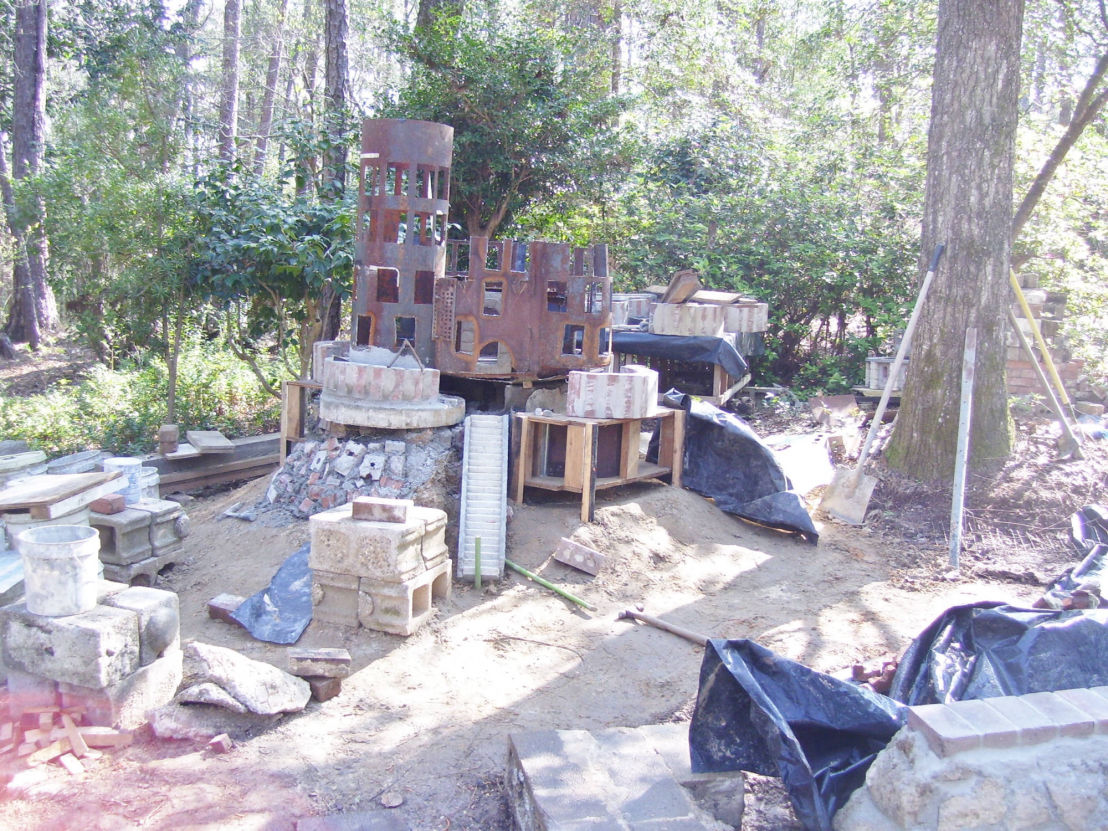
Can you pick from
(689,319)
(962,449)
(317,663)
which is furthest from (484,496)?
(689,319)

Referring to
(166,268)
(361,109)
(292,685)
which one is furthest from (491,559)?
(361,109)

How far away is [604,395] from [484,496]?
1189 mm

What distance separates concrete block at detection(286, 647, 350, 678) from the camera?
Result: 4.16m

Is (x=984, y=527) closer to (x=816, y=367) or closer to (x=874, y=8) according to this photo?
(x=816, y=367)

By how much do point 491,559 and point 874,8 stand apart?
11302 millimetres

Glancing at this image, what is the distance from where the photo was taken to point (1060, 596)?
4699mm

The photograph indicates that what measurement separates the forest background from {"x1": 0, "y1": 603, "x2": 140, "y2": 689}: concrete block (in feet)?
15.8

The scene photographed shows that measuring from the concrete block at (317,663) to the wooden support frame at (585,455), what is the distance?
2487 mm

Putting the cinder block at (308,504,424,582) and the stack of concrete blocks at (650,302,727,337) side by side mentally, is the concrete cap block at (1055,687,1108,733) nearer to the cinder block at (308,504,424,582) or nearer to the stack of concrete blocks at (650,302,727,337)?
the cinder block at (308,504,424,582)

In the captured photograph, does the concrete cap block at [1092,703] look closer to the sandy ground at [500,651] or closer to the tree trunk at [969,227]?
the sandy ground at [500,651]

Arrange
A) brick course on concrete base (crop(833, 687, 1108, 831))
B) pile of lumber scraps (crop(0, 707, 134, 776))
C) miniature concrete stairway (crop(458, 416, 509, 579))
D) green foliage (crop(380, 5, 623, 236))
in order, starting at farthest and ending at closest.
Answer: green foliage (crop(380, 5, 623, 236))
miniature concrete stairway (crop(458, 416, 509, 579))
pile of lumber scraps (crop(0, 707, 134, 776))
brick course on concrete base (crop(833, 687, 1108, 831))

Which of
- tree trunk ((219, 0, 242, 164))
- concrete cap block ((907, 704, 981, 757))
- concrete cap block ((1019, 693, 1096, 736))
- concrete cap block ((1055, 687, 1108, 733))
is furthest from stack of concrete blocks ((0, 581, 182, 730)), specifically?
tree trunk ((219, 0, 242, 164))

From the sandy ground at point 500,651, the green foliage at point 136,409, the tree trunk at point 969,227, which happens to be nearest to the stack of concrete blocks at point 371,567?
the sandy ground at point 500,651

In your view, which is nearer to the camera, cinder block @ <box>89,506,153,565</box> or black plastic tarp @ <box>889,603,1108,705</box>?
black plastic tarp @ <box>889,603,1108,705</box>
